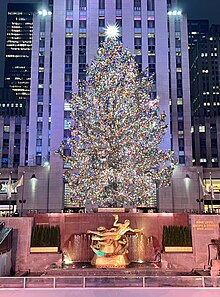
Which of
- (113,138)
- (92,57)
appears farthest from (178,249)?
(92,57)

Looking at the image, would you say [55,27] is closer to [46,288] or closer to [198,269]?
[198,269]

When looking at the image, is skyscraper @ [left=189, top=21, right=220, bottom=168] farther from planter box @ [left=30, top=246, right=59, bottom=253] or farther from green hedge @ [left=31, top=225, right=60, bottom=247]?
planter box @ [left=30, top=246, right=59, bottom=253]

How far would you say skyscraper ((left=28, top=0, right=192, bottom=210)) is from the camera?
62500 millimetres

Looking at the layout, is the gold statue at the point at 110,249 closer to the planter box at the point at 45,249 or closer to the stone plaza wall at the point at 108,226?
the stone plaza wall at the point at 108,226

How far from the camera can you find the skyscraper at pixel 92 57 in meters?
62.5

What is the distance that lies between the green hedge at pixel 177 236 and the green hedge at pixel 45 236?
297 inches

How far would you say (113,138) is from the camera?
34.5 metres

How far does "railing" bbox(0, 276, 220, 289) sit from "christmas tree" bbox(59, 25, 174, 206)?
20.4m

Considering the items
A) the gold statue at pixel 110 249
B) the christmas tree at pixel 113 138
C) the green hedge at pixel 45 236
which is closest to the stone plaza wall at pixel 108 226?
the green hedge at pixel 45 236

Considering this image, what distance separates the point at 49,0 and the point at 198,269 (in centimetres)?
6636

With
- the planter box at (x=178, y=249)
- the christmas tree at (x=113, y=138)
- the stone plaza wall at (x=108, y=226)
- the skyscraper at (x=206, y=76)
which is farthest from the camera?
the skyscraper at (x=206, y=76)

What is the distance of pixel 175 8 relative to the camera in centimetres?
7188

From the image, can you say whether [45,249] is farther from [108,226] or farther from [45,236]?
[108,226]

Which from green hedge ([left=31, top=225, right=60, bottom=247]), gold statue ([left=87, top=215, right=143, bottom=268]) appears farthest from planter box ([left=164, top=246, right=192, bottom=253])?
green hedge ([left=31, top=225, right=60, bottom=247])
